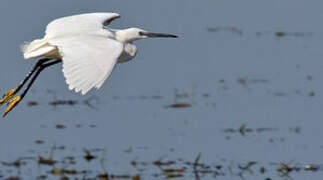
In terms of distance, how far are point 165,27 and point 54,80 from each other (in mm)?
3426

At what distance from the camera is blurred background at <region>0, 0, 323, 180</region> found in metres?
12.6

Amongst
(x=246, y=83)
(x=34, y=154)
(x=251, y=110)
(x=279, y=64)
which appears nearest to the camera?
(x=34, y=154)

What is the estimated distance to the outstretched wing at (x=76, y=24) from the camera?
9.59 metres

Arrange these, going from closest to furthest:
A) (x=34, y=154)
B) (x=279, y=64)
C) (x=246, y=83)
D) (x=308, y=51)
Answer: (x=34, y=154) < (x=246, y=83) < (x=279, y=64) < (x=308, y=51)

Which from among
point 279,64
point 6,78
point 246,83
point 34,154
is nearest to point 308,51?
point 279,64

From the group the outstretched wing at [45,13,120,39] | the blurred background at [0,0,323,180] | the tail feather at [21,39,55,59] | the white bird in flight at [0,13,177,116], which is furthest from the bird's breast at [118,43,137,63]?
the blurred background at [0,0,323,180]

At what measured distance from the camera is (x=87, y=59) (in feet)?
27.0

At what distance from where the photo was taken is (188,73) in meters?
17.1

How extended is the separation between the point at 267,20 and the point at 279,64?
13.8 feet

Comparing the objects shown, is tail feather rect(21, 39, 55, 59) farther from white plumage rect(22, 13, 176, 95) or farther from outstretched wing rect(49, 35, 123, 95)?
outstretched wing rect(49, 35, 123, 95)

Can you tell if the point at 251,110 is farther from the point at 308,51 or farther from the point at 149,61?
the point at 308,51

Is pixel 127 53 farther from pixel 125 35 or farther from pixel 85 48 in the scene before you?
pixel 85 48

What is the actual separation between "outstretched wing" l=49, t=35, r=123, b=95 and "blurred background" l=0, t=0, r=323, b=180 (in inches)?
141

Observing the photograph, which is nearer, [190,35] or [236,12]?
[190,35]
